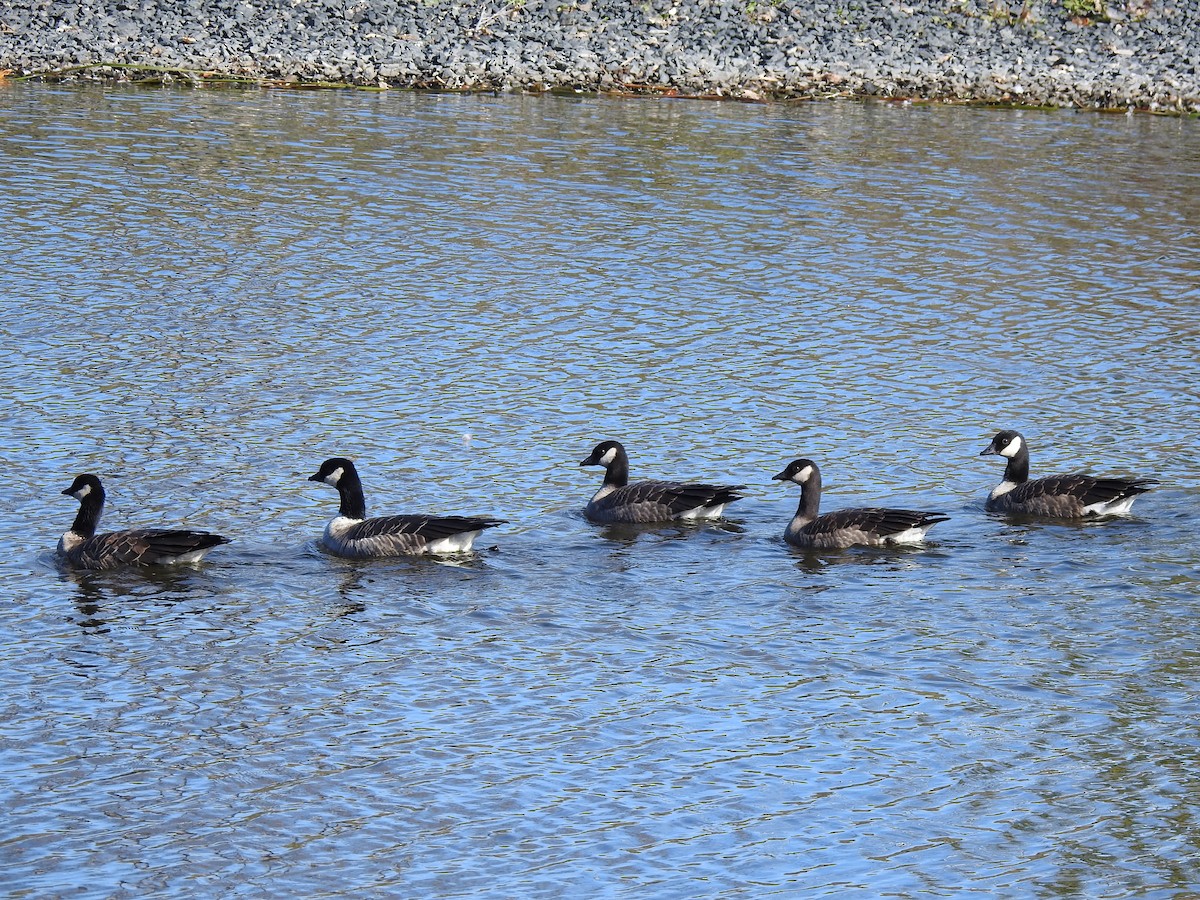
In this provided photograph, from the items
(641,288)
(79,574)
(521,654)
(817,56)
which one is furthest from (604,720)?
(817,56)

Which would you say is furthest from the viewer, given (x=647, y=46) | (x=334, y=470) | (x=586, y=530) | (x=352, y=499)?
(x=647, y=46)

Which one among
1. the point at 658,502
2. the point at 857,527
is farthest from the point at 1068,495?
the point at 658,502

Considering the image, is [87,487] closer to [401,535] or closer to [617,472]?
[401,535]

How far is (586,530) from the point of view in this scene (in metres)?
17.5

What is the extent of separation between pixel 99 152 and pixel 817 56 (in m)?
19.0

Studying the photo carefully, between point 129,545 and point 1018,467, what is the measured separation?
30.4 feet

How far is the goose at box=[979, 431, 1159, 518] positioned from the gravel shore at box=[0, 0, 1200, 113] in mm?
27385

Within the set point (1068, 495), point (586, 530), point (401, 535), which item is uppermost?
point (1068, 495)

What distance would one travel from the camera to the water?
11.0 m

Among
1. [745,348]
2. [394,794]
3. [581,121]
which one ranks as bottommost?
[394,794]

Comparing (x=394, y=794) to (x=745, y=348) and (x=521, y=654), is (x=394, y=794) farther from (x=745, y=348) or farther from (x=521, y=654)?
(x=745, y=348)

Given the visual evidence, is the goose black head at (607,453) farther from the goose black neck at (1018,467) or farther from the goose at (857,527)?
the goose black neck at (1018,467)

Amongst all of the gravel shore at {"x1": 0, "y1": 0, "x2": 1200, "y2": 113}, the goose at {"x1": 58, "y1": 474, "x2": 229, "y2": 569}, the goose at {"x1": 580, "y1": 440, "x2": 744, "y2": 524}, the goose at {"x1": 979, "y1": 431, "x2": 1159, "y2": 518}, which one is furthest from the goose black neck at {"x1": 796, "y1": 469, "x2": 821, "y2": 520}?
the gravel shore at {"x1": 0, "y1": 0, "x2": 1200, "y2": 113}

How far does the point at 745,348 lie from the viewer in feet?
78.9
